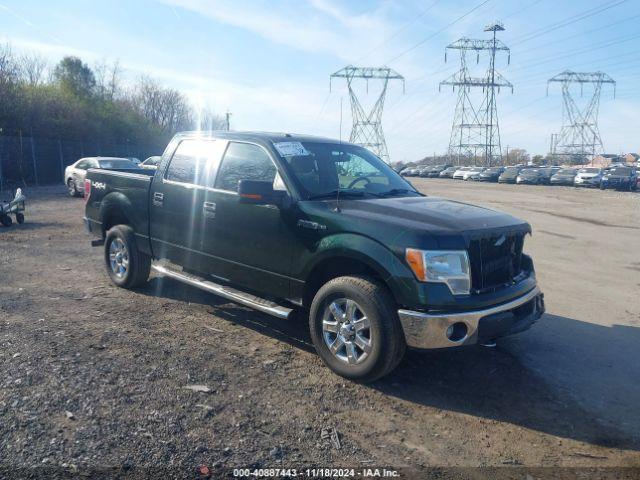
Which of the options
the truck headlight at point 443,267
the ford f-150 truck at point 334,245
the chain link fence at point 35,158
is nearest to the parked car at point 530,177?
the chain link fence at point 35,158

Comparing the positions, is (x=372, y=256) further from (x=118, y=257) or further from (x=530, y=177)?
(x=530, y=177)

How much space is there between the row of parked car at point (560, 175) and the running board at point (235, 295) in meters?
42.0

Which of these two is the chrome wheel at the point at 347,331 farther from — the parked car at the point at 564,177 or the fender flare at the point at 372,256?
the parked car at the point at 564,177

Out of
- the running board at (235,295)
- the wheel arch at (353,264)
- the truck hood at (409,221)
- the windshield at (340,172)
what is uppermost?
the windshield at (340,172)

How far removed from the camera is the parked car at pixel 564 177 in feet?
151

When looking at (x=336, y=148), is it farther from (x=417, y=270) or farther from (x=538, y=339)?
(x=538, y=339)

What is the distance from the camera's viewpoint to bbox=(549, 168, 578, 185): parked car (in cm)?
4606

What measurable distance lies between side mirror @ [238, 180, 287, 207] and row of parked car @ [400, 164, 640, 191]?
42.2m

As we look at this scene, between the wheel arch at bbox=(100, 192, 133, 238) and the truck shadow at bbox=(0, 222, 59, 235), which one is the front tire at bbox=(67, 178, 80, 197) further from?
the wheel arch at bbox=(100, 192, 133, 238)

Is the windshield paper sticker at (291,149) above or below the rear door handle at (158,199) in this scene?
above

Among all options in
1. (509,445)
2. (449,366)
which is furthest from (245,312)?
(509,445)

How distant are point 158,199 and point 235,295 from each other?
1.76 m

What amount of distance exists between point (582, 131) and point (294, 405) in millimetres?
92448

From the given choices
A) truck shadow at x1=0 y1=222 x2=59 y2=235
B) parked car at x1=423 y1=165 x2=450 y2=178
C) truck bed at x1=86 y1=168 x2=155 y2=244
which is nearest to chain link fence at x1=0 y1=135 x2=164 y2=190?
truck shadow at x1=0 y1=222 x2=59 y2=235
